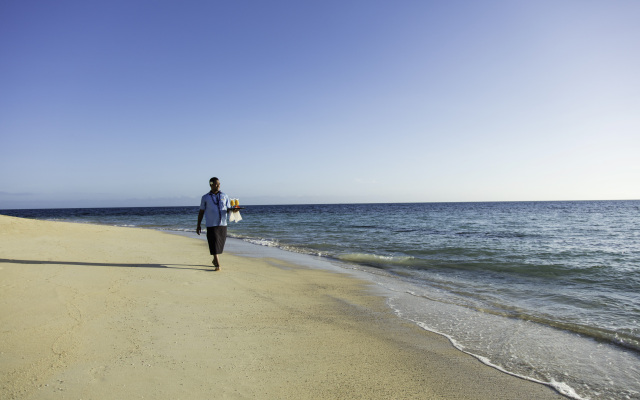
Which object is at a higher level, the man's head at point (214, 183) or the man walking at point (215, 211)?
the man's head at point (214, 183)

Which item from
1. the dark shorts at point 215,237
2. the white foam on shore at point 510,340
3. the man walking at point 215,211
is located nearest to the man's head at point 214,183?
the man walking at point 215,211

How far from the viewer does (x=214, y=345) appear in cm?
365

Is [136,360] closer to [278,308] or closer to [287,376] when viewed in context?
[287,376]

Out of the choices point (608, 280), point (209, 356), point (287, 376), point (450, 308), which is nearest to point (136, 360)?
point (209, 356)

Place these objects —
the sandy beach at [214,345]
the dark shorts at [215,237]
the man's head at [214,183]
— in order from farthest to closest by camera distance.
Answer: the dark shorts at [215,237] < the man's head at [214,183] < the sandy beach at [214,345]

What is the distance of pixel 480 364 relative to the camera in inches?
140

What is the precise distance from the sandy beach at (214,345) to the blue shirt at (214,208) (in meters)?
1.62

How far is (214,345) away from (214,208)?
4634 mm

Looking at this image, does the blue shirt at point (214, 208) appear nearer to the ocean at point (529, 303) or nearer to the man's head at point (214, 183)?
the man's head at point (214, 183)

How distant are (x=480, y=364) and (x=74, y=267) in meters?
8.15

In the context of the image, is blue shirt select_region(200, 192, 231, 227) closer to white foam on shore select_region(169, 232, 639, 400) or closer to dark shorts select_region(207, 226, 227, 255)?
dark shorts select_region(207, 226, 227, 255)

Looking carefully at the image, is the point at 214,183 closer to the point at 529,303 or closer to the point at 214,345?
the point at 214,345

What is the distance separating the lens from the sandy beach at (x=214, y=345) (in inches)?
111

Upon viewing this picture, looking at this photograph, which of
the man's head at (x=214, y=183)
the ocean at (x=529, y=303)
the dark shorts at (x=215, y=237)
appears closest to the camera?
the ocean at (x=529, y=303)
